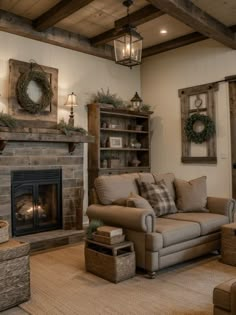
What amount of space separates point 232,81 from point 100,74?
243 centimetres

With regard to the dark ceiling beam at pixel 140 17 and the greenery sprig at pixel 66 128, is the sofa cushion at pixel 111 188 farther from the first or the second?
the dark ceiling beam at pixel 140 17

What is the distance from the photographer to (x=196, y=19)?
13.8ft

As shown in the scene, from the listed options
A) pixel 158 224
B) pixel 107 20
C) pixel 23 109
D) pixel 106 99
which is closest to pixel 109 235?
pixel 158 224

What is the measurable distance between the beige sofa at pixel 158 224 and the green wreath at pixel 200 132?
5.43 feet

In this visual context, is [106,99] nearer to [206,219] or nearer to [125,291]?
[206,219]

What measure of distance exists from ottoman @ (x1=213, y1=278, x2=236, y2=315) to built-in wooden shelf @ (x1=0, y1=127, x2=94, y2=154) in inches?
128

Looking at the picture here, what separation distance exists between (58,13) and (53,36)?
2.53 feet

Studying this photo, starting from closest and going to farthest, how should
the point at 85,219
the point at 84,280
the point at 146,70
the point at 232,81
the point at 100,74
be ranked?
the point at 84,280
the point at 232,81
the point at 85,219
the point at 100,74
the point at 146,70

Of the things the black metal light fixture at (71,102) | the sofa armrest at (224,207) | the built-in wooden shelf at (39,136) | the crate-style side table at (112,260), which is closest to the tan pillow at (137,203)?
the crate-style side table at (112,260)

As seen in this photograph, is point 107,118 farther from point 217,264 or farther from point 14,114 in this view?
point 217,264

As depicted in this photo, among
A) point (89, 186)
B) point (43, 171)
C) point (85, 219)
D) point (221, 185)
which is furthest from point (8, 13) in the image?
point (221, 185)

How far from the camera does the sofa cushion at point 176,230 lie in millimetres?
3213

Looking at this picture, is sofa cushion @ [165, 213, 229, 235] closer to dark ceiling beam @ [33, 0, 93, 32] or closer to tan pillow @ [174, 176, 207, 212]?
tan pillow @ [174, 176, 207, 212]

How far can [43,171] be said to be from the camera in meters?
4.77
